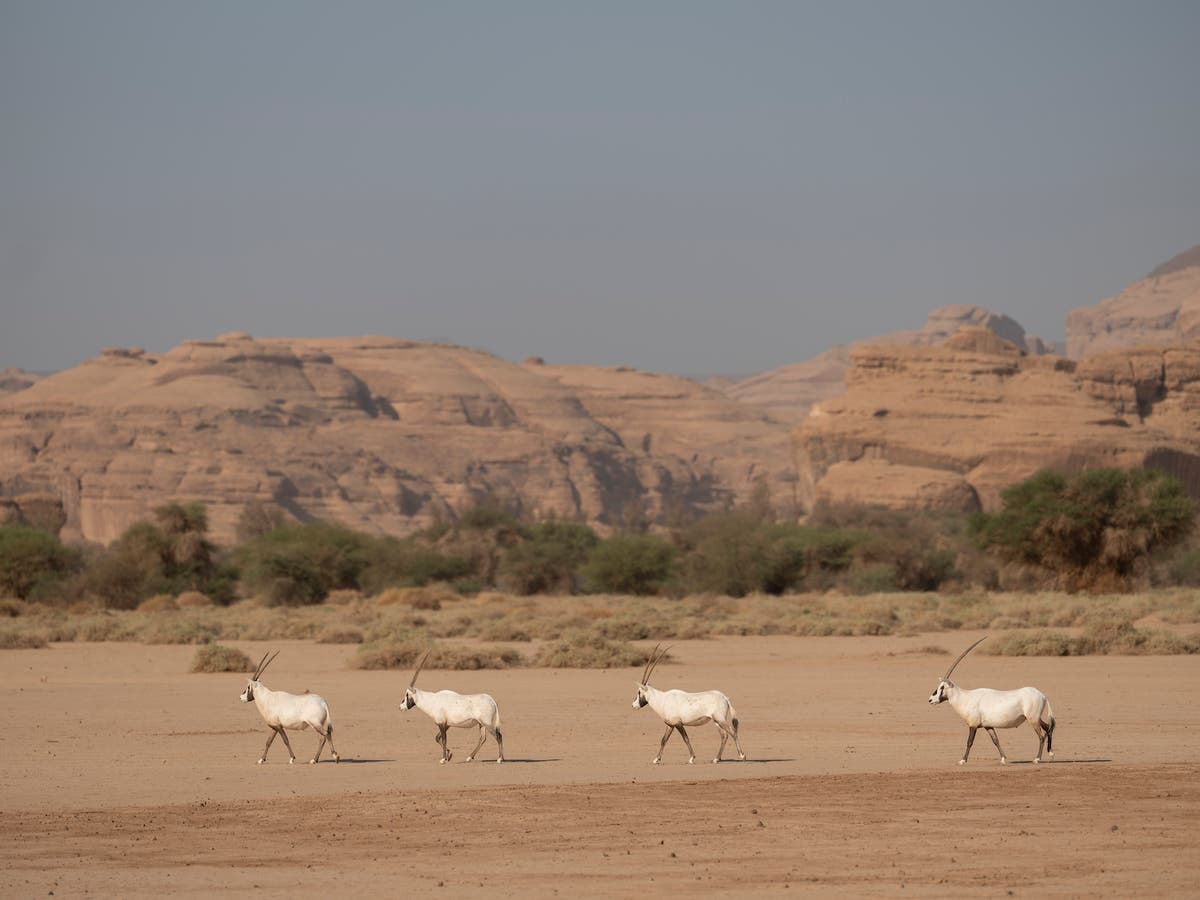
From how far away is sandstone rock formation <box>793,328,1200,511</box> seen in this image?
113062 millimetres

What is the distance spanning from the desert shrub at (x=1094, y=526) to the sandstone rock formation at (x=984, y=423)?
205 ft

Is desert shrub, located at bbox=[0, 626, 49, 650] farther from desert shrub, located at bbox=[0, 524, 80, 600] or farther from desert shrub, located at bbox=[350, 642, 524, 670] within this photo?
desert shrub, located at bbox=[0, 524, 80, 600]

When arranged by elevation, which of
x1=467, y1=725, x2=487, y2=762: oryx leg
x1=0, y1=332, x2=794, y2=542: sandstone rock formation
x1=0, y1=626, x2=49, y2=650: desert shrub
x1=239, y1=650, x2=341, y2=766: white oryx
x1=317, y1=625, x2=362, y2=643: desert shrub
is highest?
x1=239, y1=650, x2=341, y2=766: white oryx

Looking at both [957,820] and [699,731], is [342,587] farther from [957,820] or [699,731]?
[957,820]

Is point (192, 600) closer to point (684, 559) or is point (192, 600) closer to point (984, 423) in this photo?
point (684, 559)

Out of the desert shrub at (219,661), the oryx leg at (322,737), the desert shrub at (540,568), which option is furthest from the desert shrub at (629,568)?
the oryx leg at (322,737)

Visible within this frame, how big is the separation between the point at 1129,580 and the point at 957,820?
37558 mm

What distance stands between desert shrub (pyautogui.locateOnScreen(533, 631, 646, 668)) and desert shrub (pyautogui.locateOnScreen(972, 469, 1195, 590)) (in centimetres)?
2242

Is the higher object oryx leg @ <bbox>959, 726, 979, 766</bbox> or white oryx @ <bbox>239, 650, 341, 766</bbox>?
white oryx @ <bbox>239, 650, 341, 766</bbox>

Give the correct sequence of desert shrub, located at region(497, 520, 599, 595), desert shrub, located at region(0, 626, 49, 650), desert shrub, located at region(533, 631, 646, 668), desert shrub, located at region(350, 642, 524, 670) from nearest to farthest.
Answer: desert shrub, located at region(350, 642, 524, 670) → desert shrub, located at region(533, 631, 646, 668) → desert shrub, located at region(0, 626, 49, 650) → desert shrub, located at region(497, 520, 599, 595)

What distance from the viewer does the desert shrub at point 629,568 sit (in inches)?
2175

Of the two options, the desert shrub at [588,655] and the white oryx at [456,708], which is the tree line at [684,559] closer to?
the desert shrub at [588,655]

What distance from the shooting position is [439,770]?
49.1 ft

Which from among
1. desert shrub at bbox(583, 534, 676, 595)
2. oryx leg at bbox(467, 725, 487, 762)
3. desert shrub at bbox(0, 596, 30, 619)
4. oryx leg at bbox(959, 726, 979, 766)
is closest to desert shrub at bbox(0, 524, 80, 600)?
desert shrub at bbox(0, 596, 30, 619)
